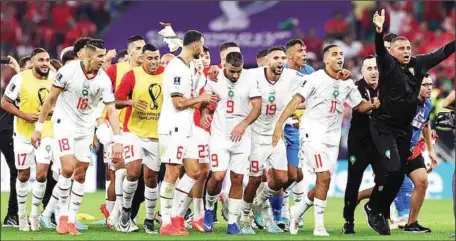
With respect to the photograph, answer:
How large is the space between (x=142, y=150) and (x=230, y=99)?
53.7 inches

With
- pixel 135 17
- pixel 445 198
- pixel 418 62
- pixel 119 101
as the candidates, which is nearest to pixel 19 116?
pixel 119 101

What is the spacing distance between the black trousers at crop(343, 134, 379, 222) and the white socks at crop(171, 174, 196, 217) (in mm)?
2085

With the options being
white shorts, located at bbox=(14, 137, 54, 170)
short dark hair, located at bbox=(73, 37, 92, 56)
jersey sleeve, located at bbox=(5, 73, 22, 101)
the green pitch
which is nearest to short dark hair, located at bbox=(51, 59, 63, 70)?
jersey sleeve, located at bbox=(5, 73, 22, 101)

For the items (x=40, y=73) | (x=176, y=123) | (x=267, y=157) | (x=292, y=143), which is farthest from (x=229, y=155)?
(x=40, y=73)

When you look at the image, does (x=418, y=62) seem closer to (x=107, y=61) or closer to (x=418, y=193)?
(x=418, y=193)

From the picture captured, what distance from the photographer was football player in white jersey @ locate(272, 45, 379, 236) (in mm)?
14391

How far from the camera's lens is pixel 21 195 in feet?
52.1

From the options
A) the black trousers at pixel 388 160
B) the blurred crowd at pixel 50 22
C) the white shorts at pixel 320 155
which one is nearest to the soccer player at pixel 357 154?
the black trousers at pixel 388 160

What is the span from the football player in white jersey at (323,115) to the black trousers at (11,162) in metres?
4.64

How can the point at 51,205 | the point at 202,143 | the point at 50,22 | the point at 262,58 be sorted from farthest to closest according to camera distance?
1. the point at 50,22
2. the point at 262,58
3. the point at 51,205
4. the point at 202,143

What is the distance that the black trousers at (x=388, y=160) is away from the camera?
1441 cm

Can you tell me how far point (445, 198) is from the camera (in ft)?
83.4

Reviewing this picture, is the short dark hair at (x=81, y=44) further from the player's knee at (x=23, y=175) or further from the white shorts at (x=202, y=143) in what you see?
the player's knee at (x=23, y=175)

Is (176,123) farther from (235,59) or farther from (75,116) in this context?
(75,116)
